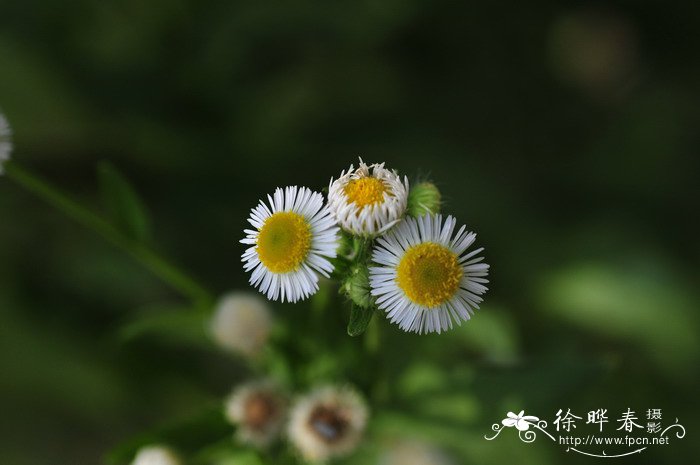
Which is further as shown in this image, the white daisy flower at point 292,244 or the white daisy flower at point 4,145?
the white daisy flower at point 4,145

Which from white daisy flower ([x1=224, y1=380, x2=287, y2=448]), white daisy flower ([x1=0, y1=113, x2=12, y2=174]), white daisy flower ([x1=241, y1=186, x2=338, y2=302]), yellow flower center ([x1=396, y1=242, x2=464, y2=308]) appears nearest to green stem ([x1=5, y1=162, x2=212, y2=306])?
white daisy flower ([x1=0, y1=113, x2=12, y2=174])

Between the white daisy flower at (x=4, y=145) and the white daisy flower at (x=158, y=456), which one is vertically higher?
the white daisy flower at (x=4, y=145)

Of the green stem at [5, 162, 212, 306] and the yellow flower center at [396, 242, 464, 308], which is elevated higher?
the green stem at [5, 162, 212, 306]

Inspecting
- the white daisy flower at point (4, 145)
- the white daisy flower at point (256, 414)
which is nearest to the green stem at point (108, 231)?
the white daisy flower at point (4, 145)

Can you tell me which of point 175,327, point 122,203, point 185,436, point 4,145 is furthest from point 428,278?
point 175,327

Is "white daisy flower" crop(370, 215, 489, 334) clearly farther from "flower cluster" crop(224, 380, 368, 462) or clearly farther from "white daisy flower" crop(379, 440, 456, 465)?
"white daisy flower" crop(379, 440, 456, 465)

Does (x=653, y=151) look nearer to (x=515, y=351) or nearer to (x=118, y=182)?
(x=515, y=351)

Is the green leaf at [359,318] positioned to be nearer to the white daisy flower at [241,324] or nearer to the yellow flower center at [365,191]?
the yellow flower center at [365,191]

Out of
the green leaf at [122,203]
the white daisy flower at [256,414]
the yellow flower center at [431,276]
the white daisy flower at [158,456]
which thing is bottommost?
the white daisy flower at [158,456]
